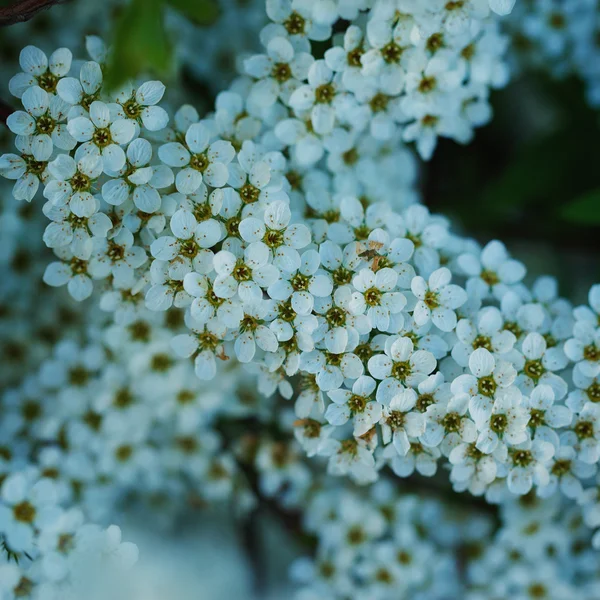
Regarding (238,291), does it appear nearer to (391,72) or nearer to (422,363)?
(422,363)

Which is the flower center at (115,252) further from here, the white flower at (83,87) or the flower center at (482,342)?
the flower center at (482,342)

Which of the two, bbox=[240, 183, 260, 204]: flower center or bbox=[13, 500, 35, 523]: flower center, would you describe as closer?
bbox=[240, 183, 260, 204]: flower center

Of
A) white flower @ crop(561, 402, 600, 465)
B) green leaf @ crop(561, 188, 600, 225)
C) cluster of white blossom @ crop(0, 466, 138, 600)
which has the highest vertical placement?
green leaf @ crop(561, 188, 600, 225)

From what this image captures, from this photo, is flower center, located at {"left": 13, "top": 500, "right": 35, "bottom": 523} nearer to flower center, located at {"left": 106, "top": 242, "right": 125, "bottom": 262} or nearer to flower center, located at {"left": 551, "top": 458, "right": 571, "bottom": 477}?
flower center, located at {"left": 106, "top": 242, "right": 125, "bottom": 262}

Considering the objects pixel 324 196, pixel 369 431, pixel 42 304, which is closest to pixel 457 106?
pixel 324 196

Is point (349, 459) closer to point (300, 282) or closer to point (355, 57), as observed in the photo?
point (300, 282)

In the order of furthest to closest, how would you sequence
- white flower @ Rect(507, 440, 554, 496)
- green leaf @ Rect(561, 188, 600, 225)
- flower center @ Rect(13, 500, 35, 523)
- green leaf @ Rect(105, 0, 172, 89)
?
green leaf @ Rect(561, 188, 600, 225) < flower center @ Rect(13, 500, 35, 523) < white flower @ Rect(507, 440, 554, 496) < green leaf @ Rect(105, 0, 172, 89)

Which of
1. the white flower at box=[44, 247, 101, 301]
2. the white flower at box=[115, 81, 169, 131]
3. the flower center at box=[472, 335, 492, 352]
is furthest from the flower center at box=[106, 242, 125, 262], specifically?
the flower center at box=[472, 335, 492, 352]
